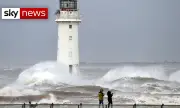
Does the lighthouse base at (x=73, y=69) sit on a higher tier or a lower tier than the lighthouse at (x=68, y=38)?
lower

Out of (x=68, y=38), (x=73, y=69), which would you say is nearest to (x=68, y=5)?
(x=68, y=38)

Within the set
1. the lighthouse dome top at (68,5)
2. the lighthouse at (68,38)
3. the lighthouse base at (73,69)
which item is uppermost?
the lighthouse dome top at (68,5)

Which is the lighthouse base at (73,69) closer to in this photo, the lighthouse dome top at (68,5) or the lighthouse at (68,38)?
the lighthouse at (68,38)

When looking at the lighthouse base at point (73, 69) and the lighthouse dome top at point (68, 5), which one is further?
the lighthouse dome top at point (68, 5)

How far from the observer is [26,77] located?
43.8 meters

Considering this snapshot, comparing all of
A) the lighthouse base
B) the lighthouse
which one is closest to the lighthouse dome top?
the lighthouse

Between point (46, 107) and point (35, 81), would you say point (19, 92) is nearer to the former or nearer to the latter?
point (35, 81)

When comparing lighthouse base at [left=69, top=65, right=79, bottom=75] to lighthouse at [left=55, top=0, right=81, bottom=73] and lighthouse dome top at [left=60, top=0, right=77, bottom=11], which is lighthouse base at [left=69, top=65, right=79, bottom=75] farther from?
lighthouse dome top at [left=60, top=0, right=77, bottom=11]

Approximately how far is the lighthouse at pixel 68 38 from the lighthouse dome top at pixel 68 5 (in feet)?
1.06

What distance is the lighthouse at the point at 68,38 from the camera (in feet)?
122

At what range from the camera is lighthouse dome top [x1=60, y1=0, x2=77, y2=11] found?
38062 mm

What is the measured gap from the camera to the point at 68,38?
3731cm

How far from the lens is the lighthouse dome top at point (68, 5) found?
3806 cm

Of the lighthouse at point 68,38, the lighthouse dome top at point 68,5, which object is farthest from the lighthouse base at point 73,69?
the lighthouse dome top at point 68,5
